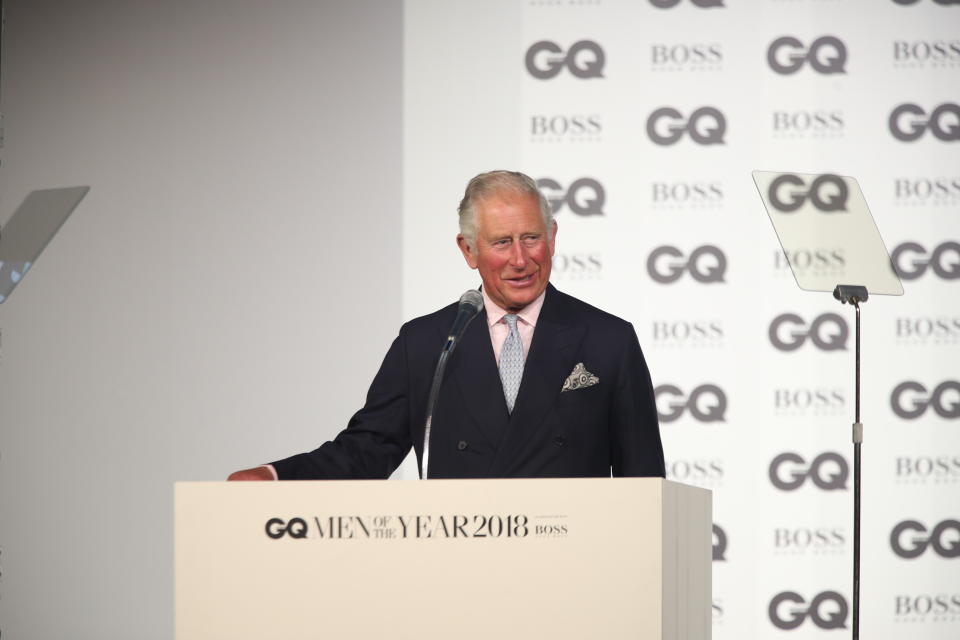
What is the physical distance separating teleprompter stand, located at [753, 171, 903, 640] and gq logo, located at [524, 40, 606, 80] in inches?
38.3

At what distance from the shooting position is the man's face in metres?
2.26

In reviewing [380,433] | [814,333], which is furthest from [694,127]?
[380,433]

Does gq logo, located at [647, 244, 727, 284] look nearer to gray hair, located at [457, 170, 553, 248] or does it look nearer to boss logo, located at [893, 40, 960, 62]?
boss logo, located at [893, 40, 960, 62]

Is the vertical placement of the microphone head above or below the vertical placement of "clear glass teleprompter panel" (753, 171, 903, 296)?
below

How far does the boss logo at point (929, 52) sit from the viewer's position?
4.28m

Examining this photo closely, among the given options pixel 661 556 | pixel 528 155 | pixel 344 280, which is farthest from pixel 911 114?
pixel 661 556

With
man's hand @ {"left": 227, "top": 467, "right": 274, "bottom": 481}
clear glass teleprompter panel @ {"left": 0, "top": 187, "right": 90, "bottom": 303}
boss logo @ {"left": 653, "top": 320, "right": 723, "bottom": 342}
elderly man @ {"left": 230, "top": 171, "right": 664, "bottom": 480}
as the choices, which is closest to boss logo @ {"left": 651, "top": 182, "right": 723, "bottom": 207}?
boss logo @ {"left": 653, "top": 320, "right": 723, "bottom": 342}

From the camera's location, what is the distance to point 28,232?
363 cm

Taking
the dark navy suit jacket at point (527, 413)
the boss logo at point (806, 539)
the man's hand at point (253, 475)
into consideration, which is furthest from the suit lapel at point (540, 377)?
the boss logo at point (806, 539)

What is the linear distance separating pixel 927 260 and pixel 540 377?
2.67 metres

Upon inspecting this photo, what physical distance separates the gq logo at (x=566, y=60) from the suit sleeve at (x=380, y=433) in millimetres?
2227

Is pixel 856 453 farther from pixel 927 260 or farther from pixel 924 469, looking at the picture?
pixel 927 260

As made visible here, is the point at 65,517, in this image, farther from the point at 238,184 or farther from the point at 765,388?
the point at 765,388

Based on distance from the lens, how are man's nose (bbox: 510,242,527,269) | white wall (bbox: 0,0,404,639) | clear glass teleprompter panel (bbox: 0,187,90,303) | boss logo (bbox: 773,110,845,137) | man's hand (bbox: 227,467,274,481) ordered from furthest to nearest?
white wall (bbox: 0,0,404,639), boss logo (bbox: 773,110,845,137), clear glass teleprompter panel (bbox: 0,187,90,303), man's nose (bbox: 510,242,527,269), man's hand (bbox: 227,467,274,481)
